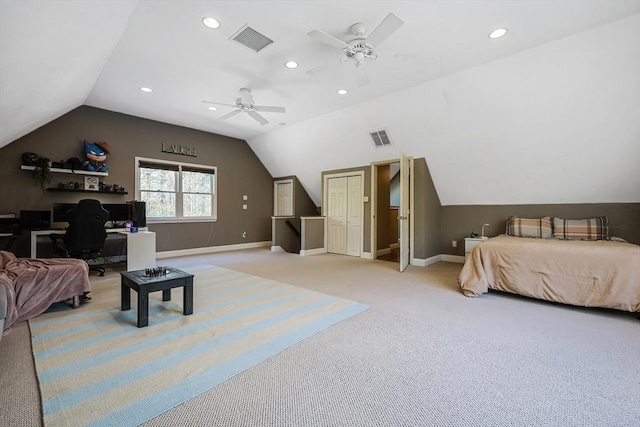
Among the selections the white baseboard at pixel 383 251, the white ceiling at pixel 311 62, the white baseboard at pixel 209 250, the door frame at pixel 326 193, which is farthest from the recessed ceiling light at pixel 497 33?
the white baseboard at pixel 209 250

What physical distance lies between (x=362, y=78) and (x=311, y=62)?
2.37 feet

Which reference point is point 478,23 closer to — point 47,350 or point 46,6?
point 46,6

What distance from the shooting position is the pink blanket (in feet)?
8.25

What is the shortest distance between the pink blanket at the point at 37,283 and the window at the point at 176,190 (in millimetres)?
3161

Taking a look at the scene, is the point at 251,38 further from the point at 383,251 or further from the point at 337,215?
the point at 383,251

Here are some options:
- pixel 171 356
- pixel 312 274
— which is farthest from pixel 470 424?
pixel 312 274

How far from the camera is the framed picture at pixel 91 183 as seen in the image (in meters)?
5.20

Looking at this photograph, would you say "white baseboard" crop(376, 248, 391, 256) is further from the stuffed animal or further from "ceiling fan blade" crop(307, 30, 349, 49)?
the stuffed animal

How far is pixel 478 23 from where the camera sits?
2873mm

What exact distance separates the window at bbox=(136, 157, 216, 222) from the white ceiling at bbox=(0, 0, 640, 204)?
1136 millimetres

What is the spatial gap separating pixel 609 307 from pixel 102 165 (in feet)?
25.2

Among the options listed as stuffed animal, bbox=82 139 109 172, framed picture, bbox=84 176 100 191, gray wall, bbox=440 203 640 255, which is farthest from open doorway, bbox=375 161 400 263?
framed picture, bbox=84 176 100 191

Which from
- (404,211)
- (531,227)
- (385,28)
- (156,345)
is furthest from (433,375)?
(531,227)

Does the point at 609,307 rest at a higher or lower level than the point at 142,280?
lower
